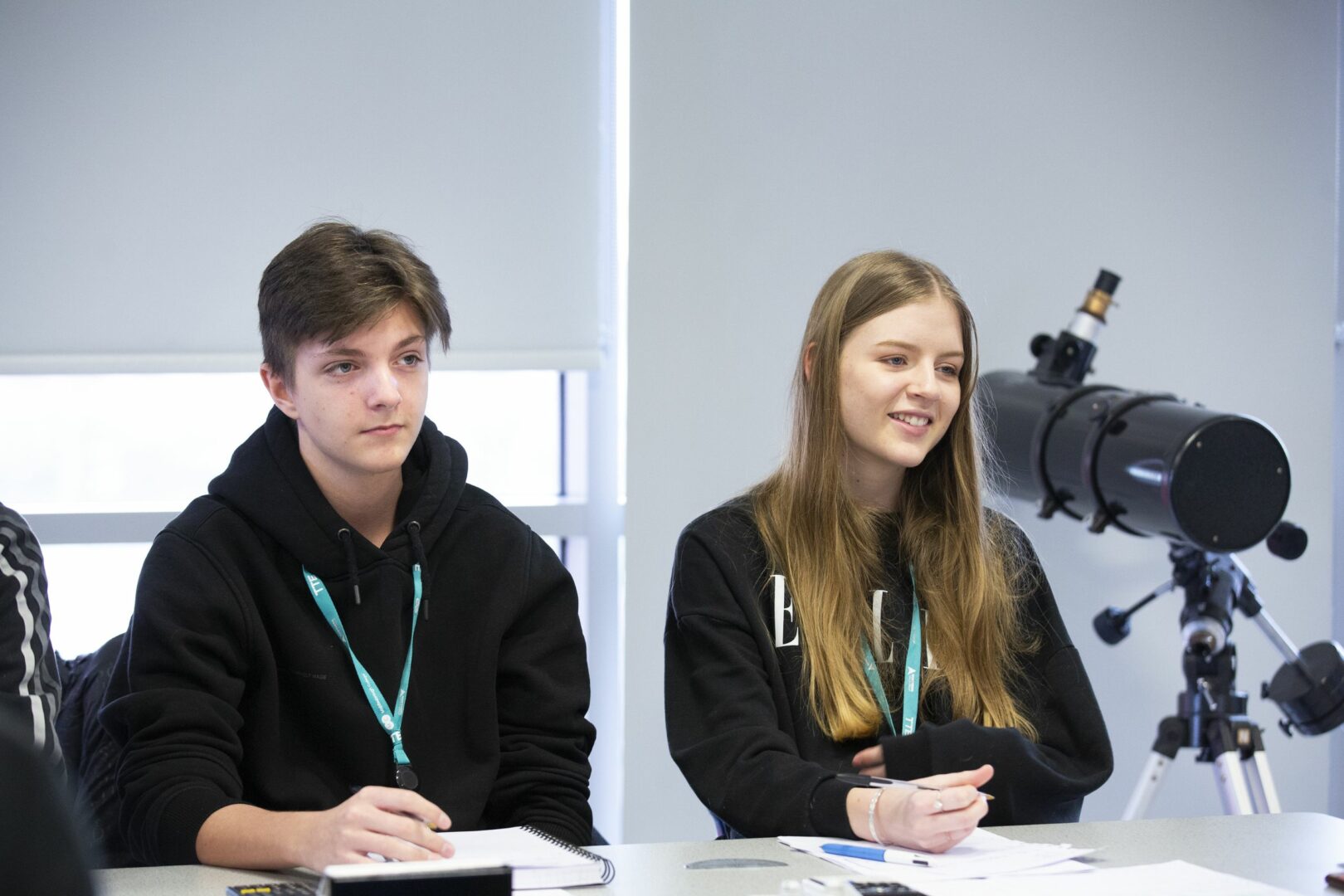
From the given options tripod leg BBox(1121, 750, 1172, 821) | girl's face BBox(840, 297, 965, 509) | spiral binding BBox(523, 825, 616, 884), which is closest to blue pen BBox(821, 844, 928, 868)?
spiral binding BBox(523, 825, 616, 884)

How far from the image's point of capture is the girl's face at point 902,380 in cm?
194

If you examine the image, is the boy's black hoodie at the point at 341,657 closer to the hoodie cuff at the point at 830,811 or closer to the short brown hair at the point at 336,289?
the short brown hair at the point at 336,289

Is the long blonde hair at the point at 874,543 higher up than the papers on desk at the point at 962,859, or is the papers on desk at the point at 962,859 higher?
the long blonde hair at the point at 874,543

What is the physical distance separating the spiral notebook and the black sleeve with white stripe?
0.49m

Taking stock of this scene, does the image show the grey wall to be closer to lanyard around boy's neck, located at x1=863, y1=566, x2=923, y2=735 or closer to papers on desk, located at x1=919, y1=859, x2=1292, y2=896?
lanyard around boy's neck, located at x1=863, y1=566, x2=923, y2=735

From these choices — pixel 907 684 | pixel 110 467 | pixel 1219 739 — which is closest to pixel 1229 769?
pixel 1219 739

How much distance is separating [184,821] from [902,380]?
1.10 meters

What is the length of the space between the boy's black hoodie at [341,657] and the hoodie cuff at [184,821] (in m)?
0.05

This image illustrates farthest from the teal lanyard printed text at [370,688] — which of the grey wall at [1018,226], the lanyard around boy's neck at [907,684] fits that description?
the grey wall at [1018,226]

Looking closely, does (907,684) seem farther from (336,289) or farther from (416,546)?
(336,289)

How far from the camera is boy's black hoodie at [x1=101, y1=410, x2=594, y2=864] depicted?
5.21 ft

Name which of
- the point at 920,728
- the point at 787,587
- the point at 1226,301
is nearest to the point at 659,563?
the point at 787,587

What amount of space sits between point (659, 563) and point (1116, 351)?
1.26 metres

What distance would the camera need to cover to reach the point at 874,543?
1982 mm
